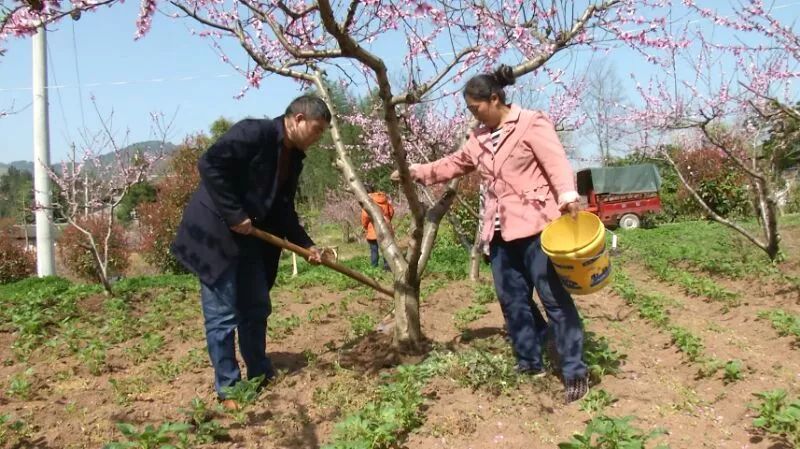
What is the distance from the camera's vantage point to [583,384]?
297cm

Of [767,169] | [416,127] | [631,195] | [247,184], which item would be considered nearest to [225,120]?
[631,195]

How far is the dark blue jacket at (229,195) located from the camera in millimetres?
2883

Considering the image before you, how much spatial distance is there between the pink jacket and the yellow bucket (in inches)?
4.4

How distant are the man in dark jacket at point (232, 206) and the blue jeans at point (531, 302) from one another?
1.11 m

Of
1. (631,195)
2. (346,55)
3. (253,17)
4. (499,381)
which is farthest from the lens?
(631,195)

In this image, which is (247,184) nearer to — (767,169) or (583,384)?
(583,384)

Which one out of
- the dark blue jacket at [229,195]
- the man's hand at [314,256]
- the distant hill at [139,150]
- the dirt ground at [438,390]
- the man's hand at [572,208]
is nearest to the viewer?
the dirt ground at [438,390]

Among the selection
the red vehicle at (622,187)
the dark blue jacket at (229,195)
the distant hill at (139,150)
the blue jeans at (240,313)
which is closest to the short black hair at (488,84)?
the dark blue jacket at (229,195)

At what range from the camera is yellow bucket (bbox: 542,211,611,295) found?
2633 millimetres

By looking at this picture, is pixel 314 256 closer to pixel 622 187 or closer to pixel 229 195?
pixel 229 195

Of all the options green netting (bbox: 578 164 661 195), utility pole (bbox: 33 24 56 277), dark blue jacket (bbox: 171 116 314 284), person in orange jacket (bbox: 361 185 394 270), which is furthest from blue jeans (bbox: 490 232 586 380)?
green netting (bbox: 578 164 661 195)

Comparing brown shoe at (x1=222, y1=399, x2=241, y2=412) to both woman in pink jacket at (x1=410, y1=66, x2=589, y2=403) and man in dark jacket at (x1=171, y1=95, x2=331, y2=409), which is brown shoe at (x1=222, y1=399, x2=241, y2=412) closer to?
man in dark jacket at (x1=171, y1=95, x2=331, y2=409)

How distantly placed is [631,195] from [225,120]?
15359 mm

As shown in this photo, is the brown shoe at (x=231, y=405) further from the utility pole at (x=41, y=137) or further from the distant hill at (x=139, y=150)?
the utility pole at (x=41, y=137)
